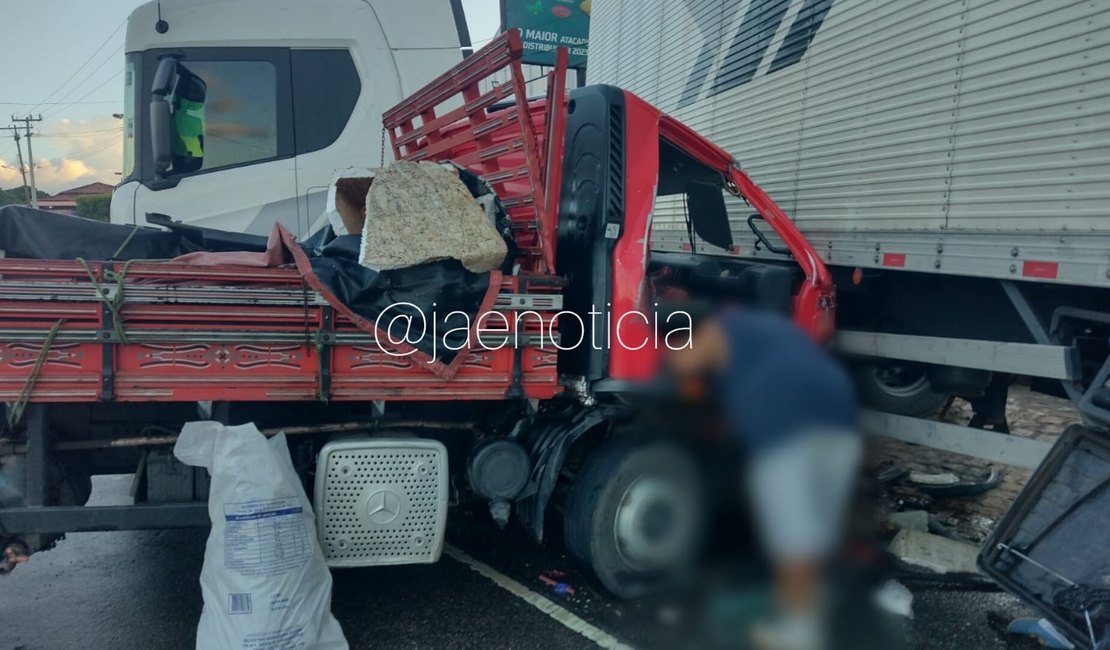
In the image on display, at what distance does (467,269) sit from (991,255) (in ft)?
7.92

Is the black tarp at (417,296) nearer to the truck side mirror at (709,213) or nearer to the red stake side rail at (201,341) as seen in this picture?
the red stake side rail at (201,341)

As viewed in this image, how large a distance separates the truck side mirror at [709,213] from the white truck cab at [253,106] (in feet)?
7.29

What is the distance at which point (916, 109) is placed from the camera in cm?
425

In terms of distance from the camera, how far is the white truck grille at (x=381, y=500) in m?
3.56

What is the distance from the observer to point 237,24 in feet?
17.7

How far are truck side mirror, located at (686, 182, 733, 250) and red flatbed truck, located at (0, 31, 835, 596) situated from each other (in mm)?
361

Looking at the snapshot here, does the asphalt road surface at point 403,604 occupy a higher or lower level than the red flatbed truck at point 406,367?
lower

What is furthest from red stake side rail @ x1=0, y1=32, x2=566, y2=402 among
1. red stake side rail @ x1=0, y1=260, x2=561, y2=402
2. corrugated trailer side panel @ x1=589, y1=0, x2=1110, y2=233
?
corrugated trailer side panel @ x1=589, y1=0, x2=1110, y2=233

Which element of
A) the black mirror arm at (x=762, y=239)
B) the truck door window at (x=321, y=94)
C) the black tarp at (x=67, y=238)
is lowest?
the black tarp at (x=67, y=238)

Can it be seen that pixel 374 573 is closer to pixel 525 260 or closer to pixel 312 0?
pixel 525 260

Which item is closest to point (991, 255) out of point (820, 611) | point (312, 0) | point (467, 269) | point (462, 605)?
point (467, 269)

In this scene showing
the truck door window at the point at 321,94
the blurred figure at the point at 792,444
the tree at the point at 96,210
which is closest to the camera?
the blurred figure at the point at 792,444

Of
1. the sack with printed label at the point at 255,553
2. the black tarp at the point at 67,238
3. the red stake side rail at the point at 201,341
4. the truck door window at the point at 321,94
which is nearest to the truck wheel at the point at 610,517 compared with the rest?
the red stake side rail at the point at 201,341

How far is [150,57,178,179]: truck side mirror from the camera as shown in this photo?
491 cm
